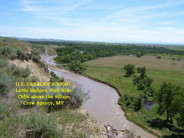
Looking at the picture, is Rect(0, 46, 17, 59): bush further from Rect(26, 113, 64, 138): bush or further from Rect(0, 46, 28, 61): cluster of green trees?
Rect(26, 113, 64, 138): bush

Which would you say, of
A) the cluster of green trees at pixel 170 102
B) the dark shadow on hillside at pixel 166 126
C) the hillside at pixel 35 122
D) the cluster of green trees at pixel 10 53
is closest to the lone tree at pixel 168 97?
the cluster of green trees at pixel 170 102

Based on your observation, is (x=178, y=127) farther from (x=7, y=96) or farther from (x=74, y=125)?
(x=7, y=96)

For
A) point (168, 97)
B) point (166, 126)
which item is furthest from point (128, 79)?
point (166, 126)

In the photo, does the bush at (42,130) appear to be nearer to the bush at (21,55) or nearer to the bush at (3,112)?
the bush at (3,112)

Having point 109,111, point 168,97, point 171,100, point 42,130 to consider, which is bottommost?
point 109,111

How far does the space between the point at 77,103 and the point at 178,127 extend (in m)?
14.1

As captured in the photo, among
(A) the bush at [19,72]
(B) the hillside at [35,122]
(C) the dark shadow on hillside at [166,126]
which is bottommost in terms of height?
(C) the dark shadow on hillside at [166,126]

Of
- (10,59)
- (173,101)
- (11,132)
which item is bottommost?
(173,101)

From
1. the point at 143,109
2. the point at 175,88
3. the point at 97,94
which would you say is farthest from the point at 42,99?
the point at 97,94

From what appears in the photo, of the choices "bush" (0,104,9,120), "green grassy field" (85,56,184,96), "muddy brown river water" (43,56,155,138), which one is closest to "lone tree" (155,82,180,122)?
"muddy brown river water" (43,56,155,138)

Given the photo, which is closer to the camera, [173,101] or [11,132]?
[11,132]

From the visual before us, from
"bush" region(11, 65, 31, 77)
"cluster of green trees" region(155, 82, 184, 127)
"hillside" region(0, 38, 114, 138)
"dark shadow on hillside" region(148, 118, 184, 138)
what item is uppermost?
"bush" region(11, 65, 31, 77)

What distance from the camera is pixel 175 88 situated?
20109 mm

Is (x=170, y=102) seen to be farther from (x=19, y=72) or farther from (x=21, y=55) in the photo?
(x=21, y=55)
